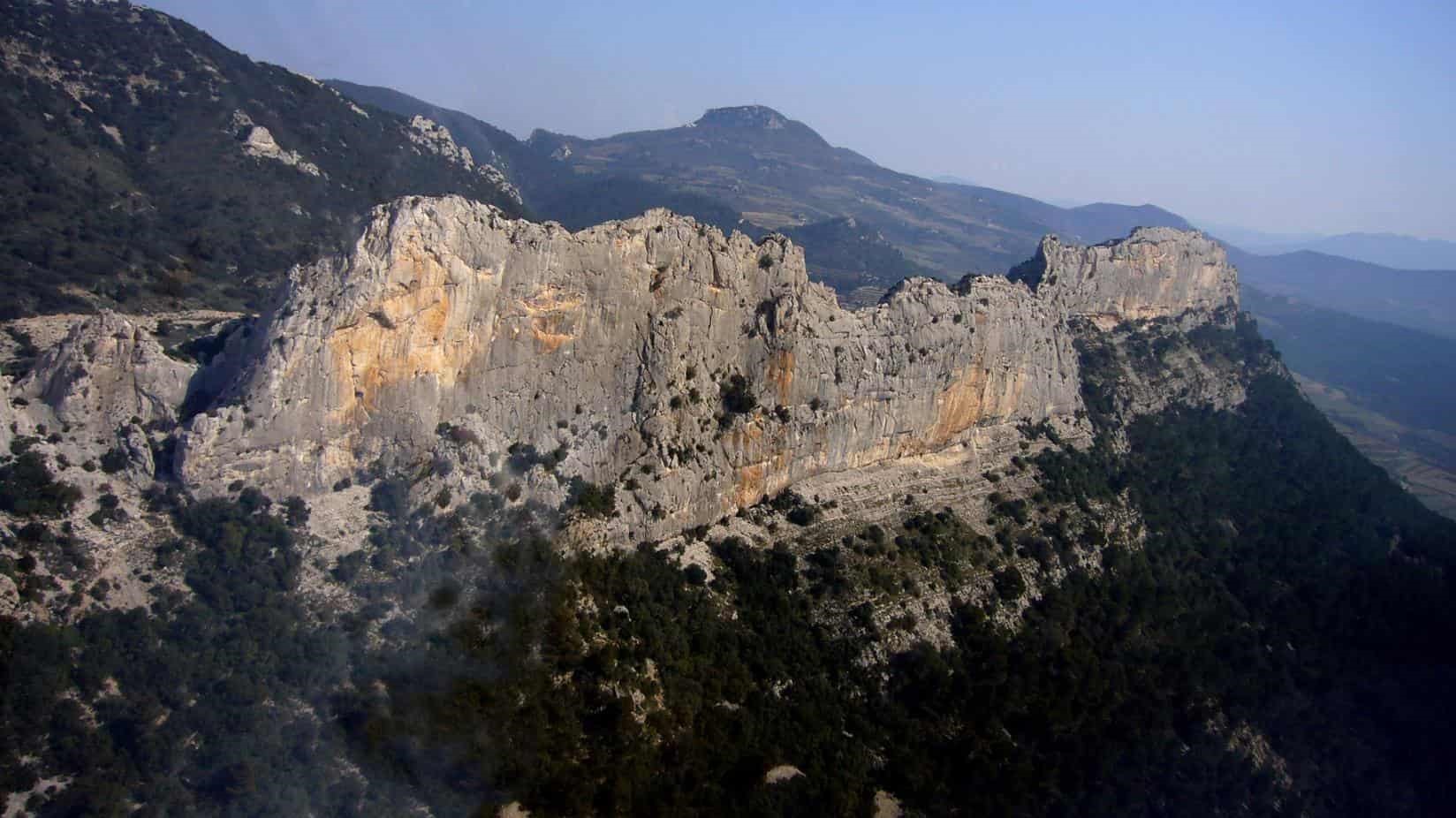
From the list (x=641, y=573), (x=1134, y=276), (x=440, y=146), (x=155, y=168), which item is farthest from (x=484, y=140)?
(x=641, y=573)

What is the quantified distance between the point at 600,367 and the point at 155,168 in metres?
47.3

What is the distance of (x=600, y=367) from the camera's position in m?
33.8

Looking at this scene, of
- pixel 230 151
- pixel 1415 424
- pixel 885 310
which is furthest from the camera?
pixel 1415 424

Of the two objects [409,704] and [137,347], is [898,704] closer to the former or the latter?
[409,704]

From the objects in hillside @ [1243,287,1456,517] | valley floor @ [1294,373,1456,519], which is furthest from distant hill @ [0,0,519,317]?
hillside @ [1243,287,1456,517]

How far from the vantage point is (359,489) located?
3000 centimetres

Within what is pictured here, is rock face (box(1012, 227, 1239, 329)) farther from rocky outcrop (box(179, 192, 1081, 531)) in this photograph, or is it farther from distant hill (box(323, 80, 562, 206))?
distant hill (box(323, 80, 562, 206))

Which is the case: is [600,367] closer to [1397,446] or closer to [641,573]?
[641,573]

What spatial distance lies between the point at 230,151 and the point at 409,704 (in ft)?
193

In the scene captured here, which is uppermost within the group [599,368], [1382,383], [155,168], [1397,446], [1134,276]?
[155,168]

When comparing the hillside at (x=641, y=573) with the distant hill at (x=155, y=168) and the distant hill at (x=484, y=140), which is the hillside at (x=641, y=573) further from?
the distant hill at (x=484, y=140)

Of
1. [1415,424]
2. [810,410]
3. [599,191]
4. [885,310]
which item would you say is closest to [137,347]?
[810,410]

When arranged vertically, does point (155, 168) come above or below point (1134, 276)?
above

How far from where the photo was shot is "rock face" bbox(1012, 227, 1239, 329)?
54375mm
